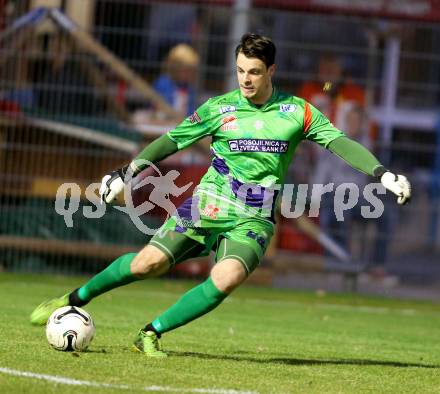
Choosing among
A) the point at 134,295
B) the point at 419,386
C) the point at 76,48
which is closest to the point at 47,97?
the point at 76,48

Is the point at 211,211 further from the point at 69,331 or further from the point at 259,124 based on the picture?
the point at 69,331

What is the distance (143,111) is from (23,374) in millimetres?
9370

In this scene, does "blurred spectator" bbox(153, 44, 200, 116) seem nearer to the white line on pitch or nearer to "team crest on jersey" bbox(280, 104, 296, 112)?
"team crest on jersey" bbox(280, 104, 296, 112)

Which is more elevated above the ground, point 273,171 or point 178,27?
point 178,27

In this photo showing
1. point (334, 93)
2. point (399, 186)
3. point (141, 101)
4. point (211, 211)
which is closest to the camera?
point (399, 186)

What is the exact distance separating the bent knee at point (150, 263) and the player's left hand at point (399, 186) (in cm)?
147

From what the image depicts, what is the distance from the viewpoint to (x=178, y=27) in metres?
15.6

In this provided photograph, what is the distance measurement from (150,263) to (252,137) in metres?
1.04

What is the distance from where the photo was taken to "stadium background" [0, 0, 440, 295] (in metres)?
15.4

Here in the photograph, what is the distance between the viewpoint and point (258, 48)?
25.8 feet

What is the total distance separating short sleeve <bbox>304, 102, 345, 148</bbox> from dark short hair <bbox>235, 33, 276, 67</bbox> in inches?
17.5

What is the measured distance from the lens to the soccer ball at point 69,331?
757 centimetres

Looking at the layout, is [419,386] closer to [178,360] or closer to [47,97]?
[178,360]

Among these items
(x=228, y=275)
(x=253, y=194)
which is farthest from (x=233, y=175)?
(x=228, y=275)
